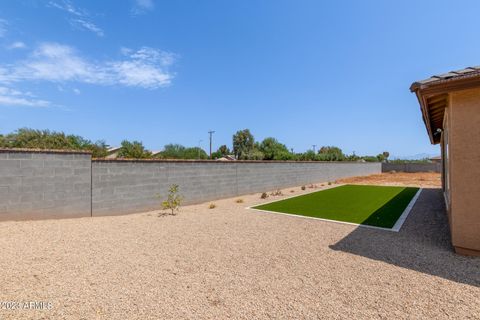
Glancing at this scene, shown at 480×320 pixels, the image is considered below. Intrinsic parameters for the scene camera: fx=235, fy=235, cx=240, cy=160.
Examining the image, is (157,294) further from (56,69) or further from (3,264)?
(56,69)

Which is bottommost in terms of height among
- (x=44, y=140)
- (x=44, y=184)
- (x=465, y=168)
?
(x=44, y=184)

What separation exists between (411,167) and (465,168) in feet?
143

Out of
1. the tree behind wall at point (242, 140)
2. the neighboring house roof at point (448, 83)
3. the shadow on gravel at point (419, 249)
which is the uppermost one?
the tree behind wall at point (242, 140)

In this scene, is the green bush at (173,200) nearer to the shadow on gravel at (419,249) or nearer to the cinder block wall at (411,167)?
the shadow on gravel at (419,249)

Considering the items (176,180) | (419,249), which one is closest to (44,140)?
(176,180)

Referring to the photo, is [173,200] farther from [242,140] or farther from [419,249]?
[242,140]

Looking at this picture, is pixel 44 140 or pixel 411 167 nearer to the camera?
pixel 44 140

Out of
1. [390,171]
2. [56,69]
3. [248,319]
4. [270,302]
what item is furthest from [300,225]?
[390,171]

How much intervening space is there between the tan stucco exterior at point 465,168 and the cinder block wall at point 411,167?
42.1m

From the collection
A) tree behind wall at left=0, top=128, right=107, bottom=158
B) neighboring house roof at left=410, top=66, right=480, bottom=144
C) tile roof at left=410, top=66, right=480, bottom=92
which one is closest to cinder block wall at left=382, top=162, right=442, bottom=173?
tile roof at left=410, top=66, right=480, bottom=92

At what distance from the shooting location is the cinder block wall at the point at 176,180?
8195mm

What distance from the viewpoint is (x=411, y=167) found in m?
40.4

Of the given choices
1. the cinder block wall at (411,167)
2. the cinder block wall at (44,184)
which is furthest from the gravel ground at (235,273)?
the cinder block wall at (411,167)

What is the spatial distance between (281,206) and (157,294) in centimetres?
778
